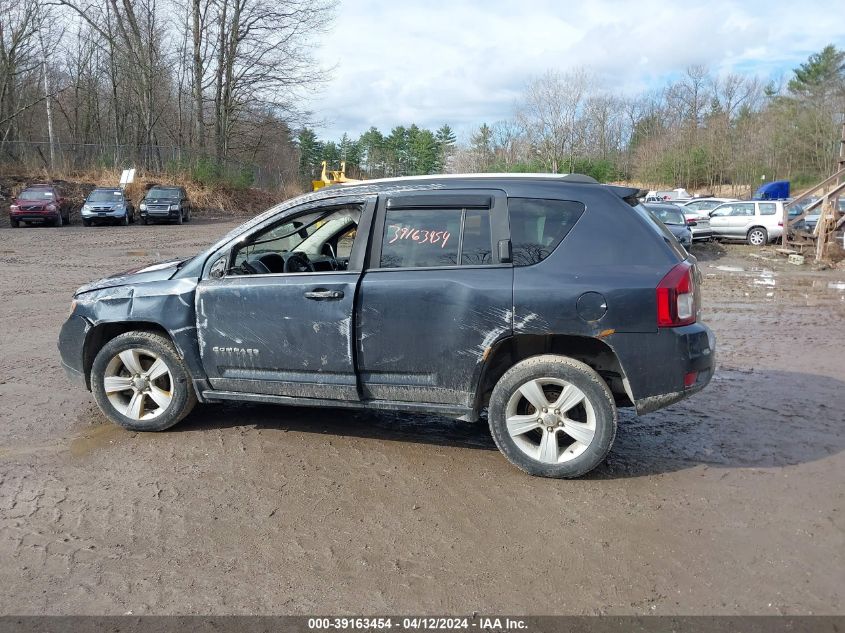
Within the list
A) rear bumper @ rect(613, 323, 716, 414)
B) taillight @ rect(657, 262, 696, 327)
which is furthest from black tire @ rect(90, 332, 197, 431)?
taillight @ rect(657, 262, 696, 327)

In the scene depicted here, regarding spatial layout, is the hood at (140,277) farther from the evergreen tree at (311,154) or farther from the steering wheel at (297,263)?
the evergreen tree at (311,154)

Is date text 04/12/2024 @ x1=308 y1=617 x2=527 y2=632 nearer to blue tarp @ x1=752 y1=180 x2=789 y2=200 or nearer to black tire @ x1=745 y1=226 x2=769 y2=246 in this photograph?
black tire @ x1=745 y1=226 x2=769 y2=246

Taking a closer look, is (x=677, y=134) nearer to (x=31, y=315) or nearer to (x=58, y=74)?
(x=58, y=74)

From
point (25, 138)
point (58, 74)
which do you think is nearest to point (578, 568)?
point (25, 138)

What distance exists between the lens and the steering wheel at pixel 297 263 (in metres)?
5.58

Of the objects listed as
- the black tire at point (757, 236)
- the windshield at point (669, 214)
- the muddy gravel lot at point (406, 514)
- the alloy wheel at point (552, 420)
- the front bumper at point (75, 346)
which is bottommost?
the muddy gravel lot at point (406, 514)

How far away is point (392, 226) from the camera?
4711 mm

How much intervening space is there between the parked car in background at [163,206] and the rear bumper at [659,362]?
30.1m

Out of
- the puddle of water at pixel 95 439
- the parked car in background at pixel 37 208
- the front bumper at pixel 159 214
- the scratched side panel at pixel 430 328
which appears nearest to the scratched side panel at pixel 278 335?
the scratched side panel at pixel 430 328

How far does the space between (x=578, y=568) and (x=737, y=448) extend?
2144 millimetres

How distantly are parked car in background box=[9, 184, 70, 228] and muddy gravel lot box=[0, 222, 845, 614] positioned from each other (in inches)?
992

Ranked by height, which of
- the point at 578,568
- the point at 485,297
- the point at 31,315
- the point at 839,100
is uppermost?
the point at 839,100

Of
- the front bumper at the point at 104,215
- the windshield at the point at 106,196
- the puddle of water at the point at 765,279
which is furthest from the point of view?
the windshield at the point at 106,196

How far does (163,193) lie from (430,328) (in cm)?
3074
